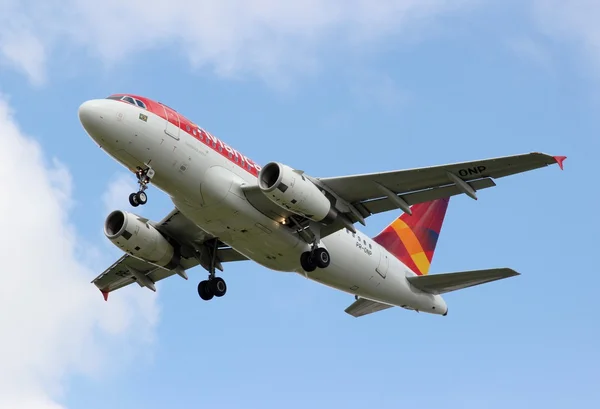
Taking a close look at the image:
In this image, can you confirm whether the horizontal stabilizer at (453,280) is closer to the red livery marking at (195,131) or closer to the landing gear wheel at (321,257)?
the landing gear wheel at (321,257)

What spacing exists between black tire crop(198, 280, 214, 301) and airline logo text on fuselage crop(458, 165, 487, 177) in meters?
10.9

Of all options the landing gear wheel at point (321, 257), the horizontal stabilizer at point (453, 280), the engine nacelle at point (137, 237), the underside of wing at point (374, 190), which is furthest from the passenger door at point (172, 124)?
the horizontal stabilizer at point (453, 280)

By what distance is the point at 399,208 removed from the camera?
34.5m

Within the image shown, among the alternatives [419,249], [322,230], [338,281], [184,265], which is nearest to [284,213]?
[322,230]

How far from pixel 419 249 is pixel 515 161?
11235 millimetres

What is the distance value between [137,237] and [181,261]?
2.77m

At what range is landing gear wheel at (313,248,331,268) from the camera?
115 ft

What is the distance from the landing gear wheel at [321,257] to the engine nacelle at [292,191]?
204cm

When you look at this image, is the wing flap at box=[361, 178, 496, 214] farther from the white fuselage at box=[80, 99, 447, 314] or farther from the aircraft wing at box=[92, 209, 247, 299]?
the aircraft wing at box=[92, 209, 247, 299]

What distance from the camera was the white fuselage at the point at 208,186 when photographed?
3222 centimetres

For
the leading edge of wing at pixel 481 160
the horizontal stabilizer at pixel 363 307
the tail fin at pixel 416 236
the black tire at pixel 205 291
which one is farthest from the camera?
the horizontal stabilizer at pixel 363 307

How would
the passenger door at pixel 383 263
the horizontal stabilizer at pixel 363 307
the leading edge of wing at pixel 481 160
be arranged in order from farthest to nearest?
the horizontal stabilizer at pixel 363 307 → the passenger door at pixel 383 263 → the leading edge of wing at pixel 481 160

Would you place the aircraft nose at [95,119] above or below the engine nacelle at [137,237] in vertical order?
above

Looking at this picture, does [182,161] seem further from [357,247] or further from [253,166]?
[357,247]
